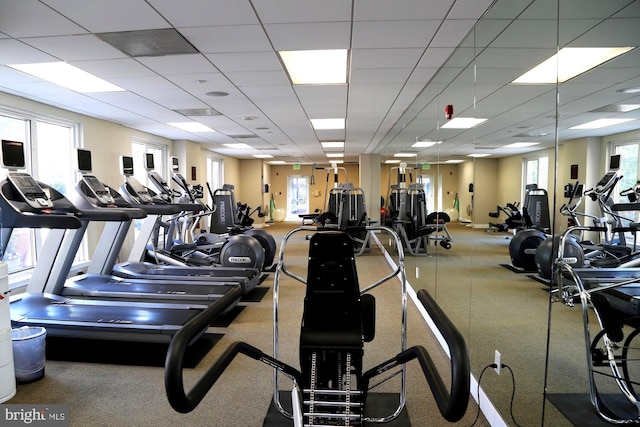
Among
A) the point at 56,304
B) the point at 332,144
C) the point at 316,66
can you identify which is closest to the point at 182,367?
the point at 56,304

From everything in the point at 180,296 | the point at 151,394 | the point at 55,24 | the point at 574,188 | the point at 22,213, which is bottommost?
the point at 151,394

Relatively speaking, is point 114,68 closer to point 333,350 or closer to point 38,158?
point 38,158

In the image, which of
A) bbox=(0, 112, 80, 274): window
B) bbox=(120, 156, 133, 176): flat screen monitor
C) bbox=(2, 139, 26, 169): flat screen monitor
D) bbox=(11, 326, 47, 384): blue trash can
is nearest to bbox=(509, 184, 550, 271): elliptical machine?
bbox=(11, 326, 47, 384): blue trash can

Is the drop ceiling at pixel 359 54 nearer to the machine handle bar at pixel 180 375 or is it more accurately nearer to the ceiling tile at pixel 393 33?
the ceiling tile at pixel 393 33

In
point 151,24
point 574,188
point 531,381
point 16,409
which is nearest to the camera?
point 574,188

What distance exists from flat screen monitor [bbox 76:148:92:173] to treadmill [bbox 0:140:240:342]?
58 centimetres

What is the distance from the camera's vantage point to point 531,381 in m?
1.95

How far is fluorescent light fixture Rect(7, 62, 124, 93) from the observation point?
385 cm

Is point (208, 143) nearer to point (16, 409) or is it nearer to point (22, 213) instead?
point (22, 213)

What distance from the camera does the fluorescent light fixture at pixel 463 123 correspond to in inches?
117

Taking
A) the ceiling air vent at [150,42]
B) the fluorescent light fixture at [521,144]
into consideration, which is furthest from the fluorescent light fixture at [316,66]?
the fluorescent light fixture at [521,144]

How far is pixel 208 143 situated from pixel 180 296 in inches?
257

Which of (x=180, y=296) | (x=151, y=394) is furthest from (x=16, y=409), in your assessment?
(x=180, y=296)

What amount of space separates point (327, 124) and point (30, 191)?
4871 mm
